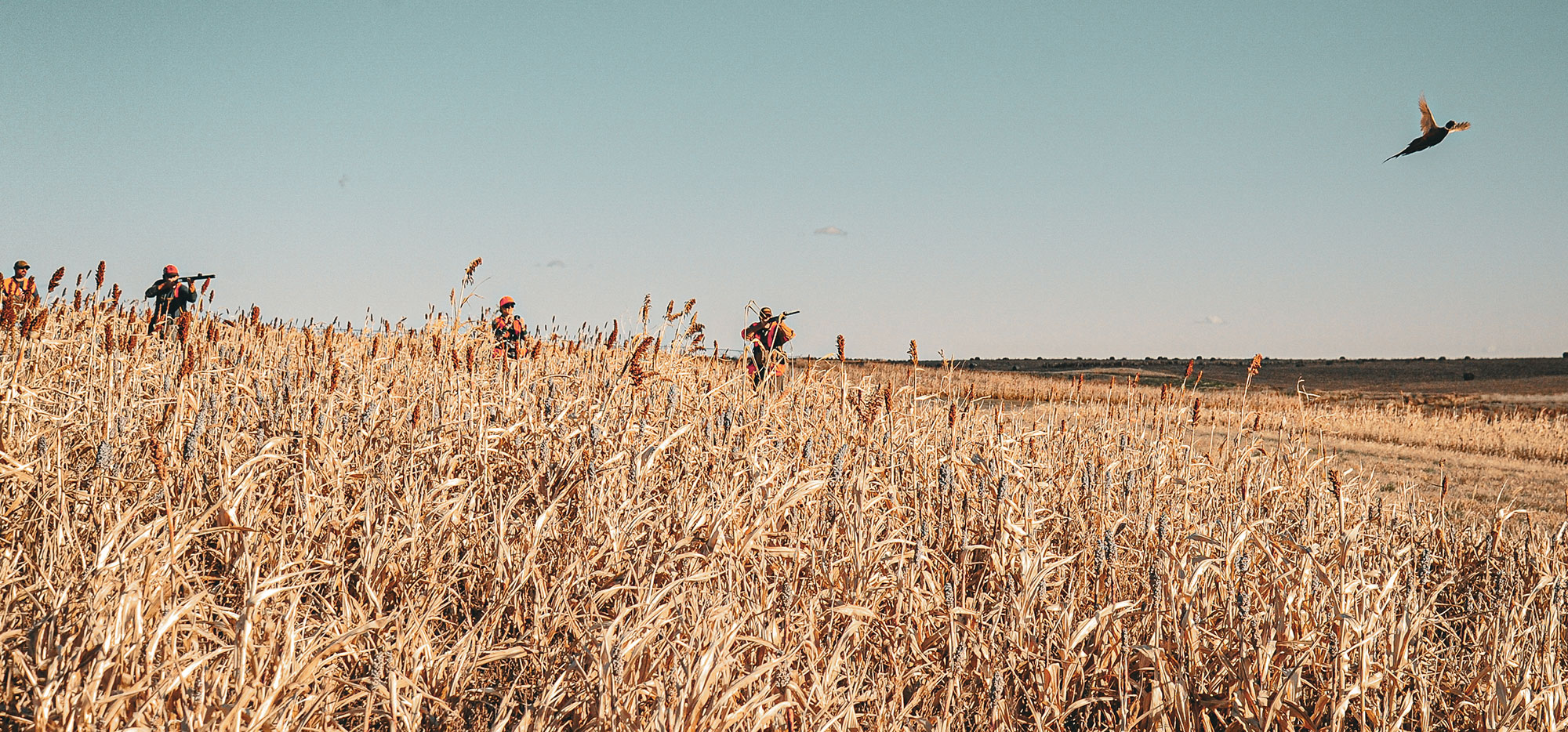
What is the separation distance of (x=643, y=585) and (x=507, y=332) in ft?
14.7

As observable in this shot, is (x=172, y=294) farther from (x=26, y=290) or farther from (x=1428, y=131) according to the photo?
(x=1428, y=131)

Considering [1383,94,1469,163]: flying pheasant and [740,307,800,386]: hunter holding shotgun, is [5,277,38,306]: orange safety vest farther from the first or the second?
[1383,94,1469,163]: flying pheasant

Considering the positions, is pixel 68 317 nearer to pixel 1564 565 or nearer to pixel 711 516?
pixel 711 516

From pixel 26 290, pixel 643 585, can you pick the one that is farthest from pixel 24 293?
pixel 643 585

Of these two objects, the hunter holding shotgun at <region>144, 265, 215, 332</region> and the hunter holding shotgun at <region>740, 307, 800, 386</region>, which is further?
the hunter holding shotgun at <region>144, 265, 215, 332</region>

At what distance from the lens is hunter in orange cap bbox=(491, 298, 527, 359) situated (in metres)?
5.85

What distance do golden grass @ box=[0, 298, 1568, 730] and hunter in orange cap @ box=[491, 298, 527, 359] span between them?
1348 millimetres

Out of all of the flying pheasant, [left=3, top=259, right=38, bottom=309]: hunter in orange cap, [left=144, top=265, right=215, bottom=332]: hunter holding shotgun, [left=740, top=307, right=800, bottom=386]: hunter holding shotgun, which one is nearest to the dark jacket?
[left=144, top=265, right=215, bottom=332]: hunter holding shotgun

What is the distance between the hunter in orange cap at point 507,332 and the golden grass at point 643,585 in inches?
53.1

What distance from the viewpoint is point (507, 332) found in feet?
21.7

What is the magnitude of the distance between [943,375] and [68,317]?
6.79m

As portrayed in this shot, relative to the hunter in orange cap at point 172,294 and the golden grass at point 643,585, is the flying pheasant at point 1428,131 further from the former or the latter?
the hunter in orange cap at point 172,294

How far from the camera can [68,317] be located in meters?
6.72

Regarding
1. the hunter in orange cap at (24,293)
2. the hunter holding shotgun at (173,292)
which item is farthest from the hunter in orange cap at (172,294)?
the hunter in orange cap at (24,293)
